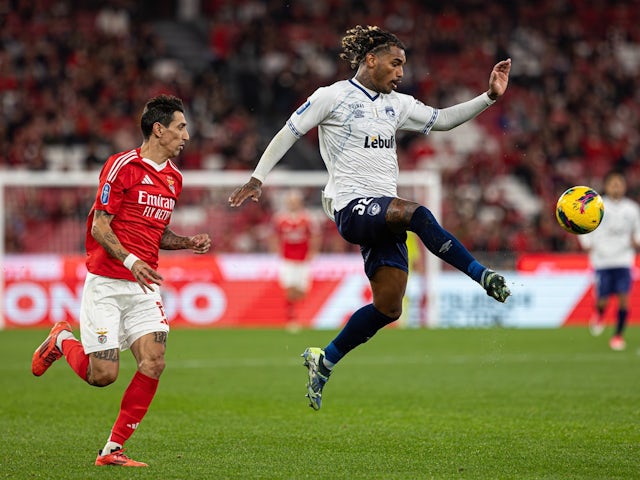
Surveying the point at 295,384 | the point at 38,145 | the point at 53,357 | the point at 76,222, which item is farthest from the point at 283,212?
the point at 53,357

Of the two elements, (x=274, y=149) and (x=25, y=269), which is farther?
(x=25, y=269)

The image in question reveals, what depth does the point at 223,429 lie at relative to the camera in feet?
26.9

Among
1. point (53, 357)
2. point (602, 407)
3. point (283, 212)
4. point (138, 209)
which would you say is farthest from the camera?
point (283, 212)

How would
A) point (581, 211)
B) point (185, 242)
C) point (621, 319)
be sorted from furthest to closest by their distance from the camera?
point (621, 319)
point (581, 211)
point (185, 242)

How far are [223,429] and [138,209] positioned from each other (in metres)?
2.13

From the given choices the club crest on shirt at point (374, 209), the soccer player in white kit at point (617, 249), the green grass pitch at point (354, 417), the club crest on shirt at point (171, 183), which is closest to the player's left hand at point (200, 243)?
the club crest on shirt at point (171, 183)

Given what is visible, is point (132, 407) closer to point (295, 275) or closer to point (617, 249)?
point (617, 249)

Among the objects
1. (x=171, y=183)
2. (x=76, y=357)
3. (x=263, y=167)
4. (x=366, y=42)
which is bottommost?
(x=76, y=357)

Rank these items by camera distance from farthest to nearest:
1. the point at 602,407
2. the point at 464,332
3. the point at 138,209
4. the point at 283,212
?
1. the point at 283,212
2. the point at 464,332
3. the point at 602,407
4. the point at 138,209

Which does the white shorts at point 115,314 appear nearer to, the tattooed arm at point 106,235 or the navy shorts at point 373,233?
the tattooed arm at point 106,235

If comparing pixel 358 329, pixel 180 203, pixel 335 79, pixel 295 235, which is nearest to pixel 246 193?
pixel 358 329

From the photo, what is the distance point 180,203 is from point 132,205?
13419 millimetres

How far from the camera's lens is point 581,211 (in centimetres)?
757

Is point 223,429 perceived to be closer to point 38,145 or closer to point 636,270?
point 636,270
